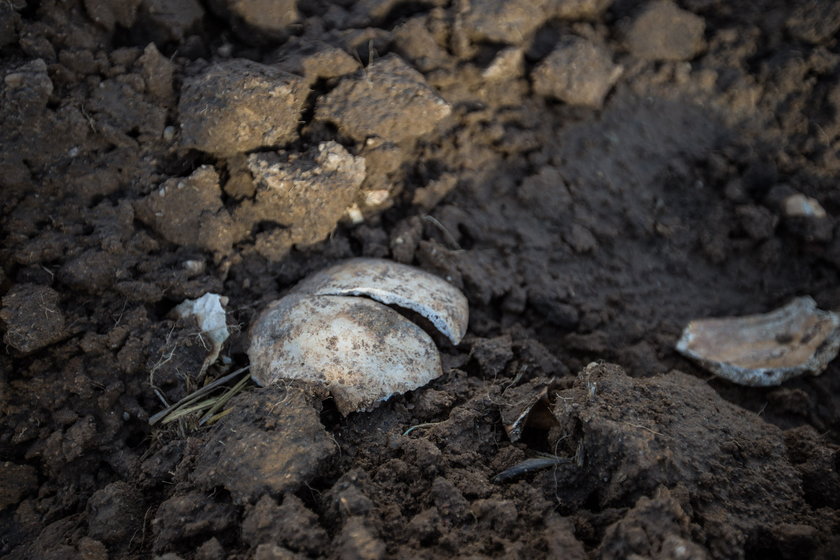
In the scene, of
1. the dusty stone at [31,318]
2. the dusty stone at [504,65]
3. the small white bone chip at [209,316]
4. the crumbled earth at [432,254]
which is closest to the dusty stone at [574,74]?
the crumbled earth at [432,254]

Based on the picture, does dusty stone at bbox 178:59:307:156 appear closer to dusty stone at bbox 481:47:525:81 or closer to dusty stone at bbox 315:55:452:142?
dusty stone at bbox 315:55:452:142

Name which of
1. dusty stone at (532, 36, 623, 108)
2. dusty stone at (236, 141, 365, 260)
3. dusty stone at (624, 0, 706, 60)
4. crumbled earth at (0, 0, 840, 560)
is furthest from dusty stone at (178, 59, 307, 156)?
dusty stone at (624, 0, 706, 60)

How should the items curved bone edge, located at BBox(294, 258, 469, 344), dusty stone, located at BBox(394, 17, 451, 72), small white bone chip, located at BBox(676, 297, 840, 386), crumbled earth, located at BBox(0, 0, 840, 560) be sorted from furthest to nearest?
dusty stone, located at BBox(394, 17, 451, 72), small white bone chip, located at BBox(676, 297, 840, 386), curved bone edge, located at BBox(294, 258, 469, 344), crumbled earth, located at BBox(0, 0, 840, 560)

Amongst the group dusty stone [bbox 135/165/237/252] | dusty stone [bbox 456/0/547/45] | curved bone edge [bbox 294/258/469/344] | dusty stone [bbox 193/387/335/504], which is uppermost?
dusty stone [bbox 456/0/547/45]

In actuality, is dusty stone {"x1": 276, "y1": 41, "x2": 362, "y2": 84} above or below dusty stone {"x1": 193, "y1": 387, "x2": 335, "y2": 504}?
above

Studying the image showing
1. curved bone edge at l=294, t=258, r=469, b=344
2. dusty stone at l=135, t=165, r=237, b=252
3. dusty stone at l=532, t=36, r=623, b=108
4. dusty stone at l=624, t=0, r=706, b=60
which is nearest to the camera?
curved bone edge at l=294, t=258, r=469, b=344

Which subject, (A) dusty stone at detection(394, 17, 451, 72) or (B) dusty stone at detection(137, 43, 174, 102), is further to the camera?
(A) dusty stone at detection(394, 17, 451, 72)

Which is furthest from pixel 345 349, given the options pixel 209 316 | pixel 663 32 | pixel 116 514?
pixel 663 32
